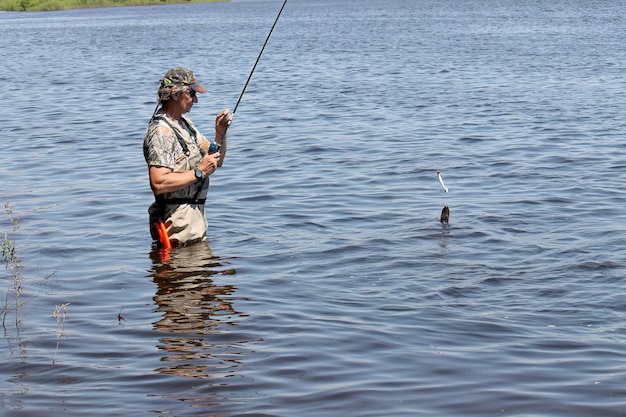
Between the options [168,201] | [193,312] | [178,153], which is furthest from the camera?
[168,201]

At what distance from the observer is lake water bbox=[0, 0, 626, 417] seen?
5156 mm

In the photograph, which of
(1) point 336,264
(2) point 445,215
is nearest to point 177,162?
(1) point 336,264

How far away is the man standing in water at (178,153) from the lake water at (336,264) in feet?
1.65

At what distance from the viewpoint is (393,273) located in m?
7.56

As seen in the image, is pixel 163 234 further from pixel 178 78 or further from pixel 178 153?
pixel 178 78

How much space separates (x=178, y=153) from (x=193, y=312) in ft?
3.69

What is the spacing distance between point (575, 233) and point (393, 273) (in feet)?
6.77

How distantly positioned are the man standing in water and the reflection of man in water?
0.36 meters

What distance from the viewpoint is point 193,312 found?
6.48 meters

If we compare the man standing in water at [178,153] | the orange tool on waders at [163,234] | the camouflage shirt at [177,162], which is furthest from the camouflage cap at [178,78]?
the orange tool on waders at [163,234]

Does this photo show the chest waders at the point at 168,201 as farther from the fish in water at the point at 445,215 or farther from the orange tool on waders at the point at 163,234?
the fish in water at the point at 445,215

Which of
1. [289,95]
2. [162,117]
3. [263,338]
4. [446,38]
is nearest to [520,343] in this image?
[263,338]

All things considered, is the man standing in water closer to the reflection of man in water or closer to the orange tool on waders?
the orange tool on waders

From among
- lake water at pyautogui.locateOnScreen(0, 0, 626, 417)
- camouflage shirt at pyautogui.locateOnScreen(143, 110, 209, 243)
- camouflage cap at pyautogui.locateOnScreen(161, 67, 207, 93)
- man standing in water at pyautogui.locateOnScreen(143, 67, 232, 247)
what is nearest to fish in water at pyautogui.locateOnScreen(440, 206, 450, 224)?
lake water at pyautogui.locateOnScreen(0, 0, 626, 417)
